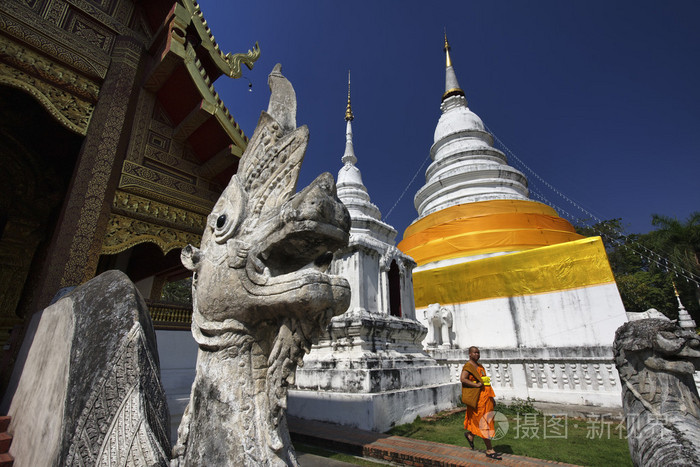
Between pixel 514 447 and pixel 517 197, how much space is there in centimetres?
1021

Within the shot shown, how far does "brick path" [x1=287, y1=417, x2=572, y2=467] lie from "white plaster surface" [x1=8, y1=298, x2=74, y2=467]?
9.19 feet

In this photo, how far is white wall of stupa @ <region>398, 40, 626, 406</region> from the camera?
765 centimetres

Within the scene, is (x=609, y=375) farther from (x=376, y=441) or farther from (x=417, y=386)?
(x=376, y=441)

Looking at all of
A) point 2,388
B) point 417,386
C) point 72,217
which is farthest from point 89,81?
point 417,386

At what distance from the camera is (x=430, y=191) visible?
14.6 metres

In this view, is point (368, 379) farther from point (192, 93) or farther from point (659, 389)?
point (192, 93)

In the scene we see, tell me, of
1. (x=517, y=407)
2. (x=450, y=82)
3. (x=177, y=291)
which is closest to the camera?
(x=517, y=407)

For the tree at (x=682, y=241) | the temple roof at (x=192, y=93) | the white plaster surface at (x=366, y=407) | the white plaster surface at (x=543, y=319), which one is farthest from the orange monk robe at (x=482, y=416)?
the tree at (x=682, y=241)

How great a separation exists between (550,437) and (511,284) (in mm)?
5080

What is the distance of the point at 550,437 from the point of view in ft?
17.1

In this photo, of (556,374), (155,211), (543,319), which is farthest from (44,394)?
(543,319)

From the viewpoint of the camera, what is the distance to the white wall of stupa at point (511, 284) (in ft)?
25.1

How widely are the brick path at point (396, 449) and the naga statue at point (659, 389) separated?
0.76 meters

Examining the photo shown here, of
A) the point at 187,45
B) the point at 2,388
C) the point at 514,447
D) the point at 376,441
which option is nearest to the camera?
the point at 2,388
